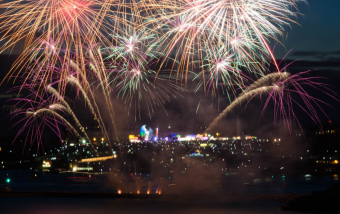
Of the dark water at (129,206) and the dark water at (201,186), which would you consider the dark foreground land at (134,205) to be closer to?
the dark water at (129,206)

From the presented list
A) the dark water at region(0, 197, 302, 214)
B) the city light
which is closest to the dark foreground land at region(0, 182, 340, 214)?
the dark water at region(0, 197, 302, 214)

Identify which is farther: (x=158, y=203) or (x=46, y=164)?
(x=46, y=164)

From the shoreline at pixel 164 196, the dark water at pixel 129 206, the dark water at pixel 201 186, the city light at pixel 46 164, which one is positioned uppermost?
the city light at pixel 46 164

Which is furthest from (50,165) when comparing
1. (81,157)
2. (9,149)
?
(9,149)

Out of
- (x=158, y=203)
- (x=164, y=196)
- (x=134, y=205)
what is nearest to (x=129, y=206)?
(x=134, y=205)

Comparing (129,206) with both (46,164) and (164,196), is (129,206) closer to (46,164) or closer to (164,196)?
(164,196)

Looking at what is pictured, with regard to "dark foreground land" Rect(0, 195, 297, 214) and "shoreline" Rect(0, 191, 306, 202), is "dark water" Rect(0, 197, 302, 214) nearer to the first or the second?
"dark foreground land" Rect(0, 195, 297, 214)

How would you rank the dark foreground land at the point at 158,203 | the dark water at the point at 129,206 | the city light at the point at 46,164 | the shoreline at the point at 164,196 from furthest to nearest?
the city light at the point at 46,164 < the shoreline at the point at 164,196 < the dark water at the point at 129,206 < the dark foreground land at the point at 158,203

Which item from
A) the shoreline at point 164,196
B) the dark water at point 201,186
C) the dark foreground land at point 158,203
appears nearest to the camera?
the dark foreground land at point 158,203

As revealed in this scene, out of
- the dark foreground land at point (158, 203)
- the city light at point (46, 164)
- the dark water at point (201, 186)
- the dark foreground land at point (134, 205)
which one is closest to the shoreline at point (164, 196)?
the dark foreground land at point (158, 203)
